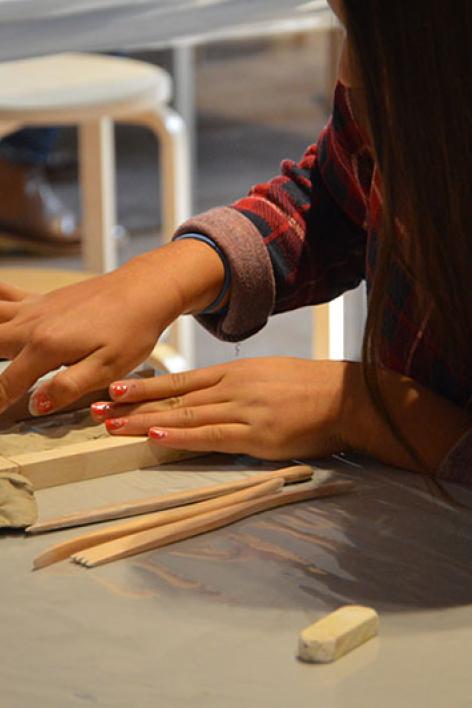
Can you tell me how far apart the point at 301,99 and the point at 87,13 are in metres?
3.82

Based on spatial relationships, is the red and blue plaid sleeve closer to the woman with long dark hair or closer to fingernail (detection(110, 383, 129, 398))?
the woman with long dark hair

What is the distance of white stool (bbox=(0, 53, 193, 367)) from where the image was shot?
191 centimetres

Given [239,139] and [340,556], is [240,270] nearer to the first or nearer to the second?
[340,556]

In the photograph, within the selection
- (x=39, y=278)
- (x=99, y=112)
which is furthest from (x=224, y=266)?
(x=99, y=112)

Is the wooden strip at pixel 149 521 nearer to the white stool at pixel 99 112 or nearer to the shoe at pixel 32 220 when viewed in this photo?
the white stool at pixel 99 112

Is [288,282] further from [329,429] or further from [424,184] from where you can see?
[424,184]

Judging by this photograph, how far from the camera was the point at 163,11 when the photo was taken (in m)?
1.19

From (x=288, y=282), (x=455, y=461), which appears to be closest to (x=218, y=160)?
(x=288, y=282)

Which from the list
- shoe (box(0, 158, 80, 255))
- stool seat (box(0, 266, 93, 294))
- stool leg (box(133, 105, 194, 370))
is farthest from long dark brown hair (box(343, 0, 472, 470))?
shoe (box(0, 158, 80, 255))

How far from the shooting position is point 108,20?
1.18 meters

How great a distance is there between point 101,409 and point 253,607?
0.24 m

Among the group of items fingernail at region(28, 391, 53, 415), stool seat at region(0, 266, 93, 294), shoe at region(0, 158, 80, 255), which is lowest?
shoe at region(0, 158, 80, 255)

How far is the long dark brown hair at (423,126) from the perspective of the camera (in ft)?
2.00

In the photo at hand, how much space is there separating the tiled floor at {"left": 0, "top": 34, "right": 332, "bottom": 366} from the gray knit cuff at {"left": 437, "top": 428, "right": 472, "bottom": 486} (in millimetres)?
1806
